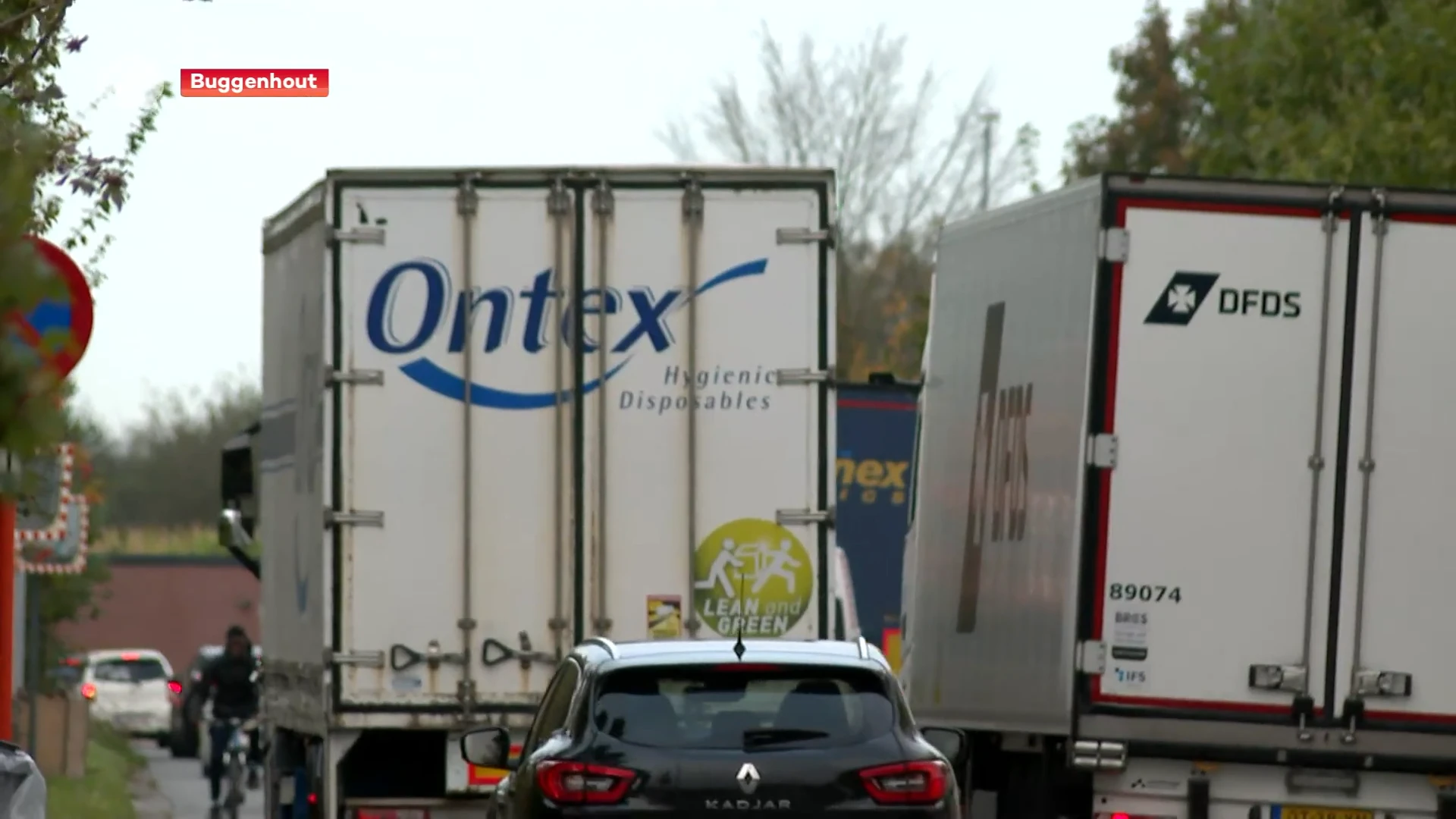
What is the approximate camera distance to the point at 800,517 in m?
13.9

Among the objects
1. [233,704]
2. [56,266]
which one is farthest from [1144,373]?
[233,704]

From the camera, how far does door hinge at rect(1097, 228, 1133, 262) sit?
12883 mm

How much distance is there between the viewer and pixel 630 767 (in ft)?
32.7

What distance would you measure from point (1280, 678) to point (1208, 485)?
90cm

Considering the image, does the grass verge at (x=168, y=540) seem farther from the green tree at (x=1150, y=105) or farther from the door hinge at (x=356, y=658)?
the door hinge at (x=356, y=658)

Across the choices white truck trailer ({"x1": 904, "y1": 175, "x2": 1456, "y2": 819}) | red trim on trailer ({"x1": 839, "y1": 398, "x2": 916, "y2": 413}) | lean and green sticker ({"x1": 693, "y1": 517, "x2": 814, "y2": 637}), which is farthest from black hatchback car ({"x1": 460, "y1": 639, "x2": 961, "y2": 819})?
red trim on trailer ({"x1": 839, "y1": 398, "x2": 916, "y2": 413})

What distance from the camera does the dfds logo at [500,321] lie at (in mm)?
13867

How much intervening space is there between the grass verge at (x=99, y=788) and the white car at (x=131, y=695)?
39.3 feet

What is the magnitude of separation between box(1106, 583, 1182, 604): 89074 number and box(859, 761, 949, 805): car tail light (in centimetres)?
293

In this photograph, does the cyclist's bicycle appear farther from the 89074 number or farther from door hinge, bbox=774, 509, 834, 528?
the 89074 number

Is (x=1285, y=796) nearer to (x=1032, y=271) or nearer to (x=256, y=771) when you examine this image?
(x=1032, y=271)

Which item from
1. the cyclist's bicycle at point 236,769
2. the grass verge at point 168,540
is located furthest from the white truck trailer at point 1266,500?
the grass verge at point 168,540

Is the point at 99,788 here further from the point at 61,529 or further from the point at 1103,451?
the point at 1103,451

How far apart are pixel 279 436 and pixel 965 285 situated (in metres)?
3.82
